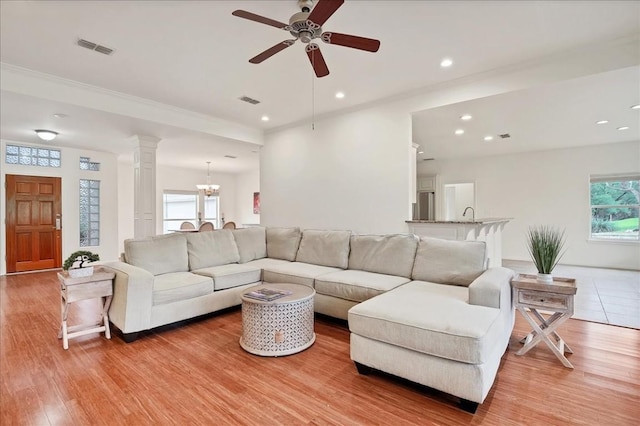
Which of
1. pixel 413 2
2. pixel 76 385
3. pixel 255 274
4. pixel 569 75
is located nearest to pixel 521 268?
pixel 569 75

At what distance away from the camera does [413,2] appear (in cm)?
236

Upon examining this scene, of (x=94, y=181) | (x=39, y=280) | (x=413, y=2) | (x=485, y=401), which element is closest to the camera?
(x=485, y=401)

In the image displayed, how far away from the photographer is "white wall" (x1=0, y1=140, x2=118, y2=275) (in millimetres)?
6004

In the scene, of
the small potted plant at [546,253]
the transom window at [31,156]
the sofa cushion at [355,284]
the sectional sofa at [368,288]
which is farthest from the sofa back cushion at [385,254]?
the transom window at [31,156]

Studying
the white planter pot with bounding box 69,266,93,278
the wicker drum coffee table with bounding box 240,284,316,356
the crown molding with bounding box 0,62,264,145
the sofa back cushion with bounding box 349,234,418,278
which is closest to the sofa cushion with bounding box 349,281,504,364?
the wicker drum coffee table with bounding box 240,284,316,356

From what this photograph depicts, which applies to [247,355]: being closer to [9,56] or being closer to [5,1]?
[5,1]

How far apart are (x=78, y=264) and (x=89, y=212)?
5.01 m

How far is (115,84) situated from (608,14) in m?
5.06

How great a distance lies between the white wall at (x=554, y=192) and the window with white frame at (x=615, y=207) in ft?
0.57

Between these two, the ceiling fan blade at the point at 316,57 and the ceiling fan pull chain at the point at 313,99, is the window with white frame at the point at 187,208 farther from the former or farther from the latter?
the ceiling fan blade at the point at 316,57

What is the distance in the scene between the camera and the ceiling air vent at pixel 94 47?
2902mm

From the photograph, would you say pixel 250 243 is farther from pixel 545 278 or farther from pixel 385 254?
pixel 545 278

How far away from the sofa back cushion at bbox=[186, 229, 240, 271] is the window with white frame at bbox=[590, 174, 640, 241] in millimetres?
7395

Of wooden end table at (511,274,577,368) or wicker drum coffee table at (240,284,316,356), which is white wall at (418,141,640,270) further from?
wicker drum coffee table at (240,284,316,356)
